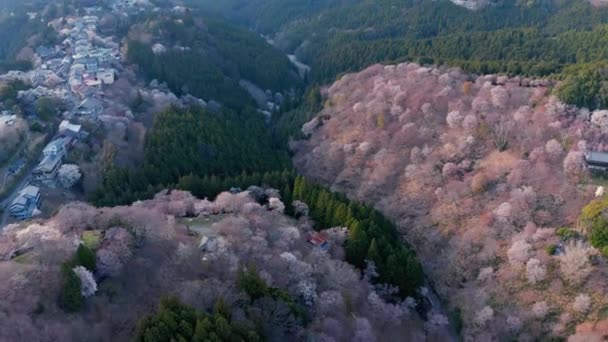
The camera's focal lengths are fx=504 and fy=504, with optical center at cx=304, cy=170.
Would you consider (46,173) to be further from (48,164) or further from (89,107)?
(89,107)

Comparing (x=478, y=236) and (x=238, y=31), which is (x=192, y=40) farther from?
(x=478, y=236)

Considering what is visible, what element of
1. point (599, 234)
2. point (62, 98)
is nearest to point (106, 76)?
point (62, 98)

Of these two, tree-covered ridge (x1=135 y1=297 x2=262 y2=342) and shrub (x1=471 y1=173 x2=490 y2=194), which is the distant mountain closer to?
shrub (x1=471 y1=173 x2=490 y2=194)

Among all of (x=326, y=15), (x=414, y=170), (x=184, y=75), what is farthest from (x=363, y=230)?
(x=326, y=15)

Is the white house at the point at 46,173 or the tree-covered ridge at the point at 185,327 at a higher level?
the tree-covered ridge at the point at 185,327

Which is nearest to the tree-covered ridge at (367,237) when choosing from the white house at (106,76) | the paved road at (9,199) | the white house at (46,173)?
the white house at (46,173)

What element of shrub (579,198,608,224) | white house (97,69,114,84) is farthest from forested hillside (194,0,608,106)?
white house (97,69,114,84)

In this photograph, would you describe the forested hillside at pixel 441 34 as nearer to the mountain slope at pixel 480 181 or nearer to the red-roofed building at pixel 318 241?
the mountain slope at pixel 480 181
